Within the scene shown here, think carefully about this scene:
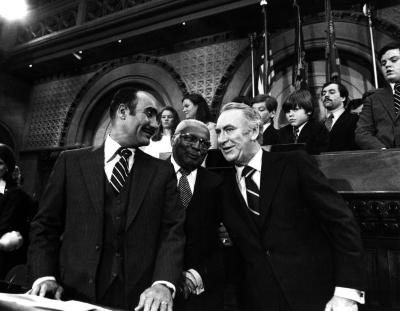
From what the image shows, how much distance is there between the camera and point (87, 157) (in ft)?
5.43

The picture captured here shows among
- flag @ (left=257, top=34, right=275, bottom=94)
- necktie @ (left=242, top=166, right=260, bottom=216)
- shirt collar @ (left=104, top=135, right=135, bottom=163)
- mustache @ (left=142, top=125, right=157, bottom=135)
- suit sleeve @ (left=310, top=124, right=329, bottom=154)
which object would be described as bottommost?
necktie @ (left=242, top=166, right=260, bottom=216)

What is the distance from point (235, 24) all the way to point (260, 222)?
446 cm

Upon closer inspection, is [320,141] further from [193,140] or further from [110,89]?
[110,89]

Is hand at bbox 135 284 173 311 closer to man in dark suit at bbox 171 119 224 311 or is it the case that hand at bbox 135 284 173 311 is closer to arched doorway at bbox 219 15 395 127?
man in dark suit at bbox 171 119 224 311

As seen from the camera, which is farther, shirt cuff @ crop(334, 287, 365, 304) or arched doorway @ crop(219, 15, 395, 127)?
arched doorway @ crop(219, 15, 395, 127)

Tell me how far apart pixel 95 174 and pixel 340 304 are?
48.5 inches

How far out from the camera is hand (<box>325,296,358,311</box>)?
1438mm

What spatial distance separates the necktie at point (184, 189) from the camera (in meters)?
2.07

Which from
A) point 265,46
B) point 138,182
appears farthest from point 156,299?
point 265,46

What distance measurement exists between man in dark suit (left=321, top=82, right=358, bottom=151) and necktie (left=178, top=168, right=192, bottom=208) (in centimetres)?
171

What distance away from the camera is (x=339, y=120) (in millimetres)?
3338

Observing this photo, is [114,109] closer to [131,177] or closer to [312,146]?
[131,177]

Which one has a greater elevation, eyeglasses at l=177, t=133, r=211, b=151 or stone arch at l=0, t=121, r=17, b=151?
stone arch at l=0, t=121, r=17, b=151

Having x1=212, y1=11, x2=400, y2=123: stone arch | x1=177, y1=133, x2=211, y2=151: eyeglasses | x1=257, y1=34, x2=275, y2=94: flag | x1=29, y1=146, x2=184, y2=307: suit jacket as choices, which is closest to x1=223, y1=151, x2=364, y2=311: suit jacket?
x1=29, y1=146, x2=184, y2=307: suit jacket
